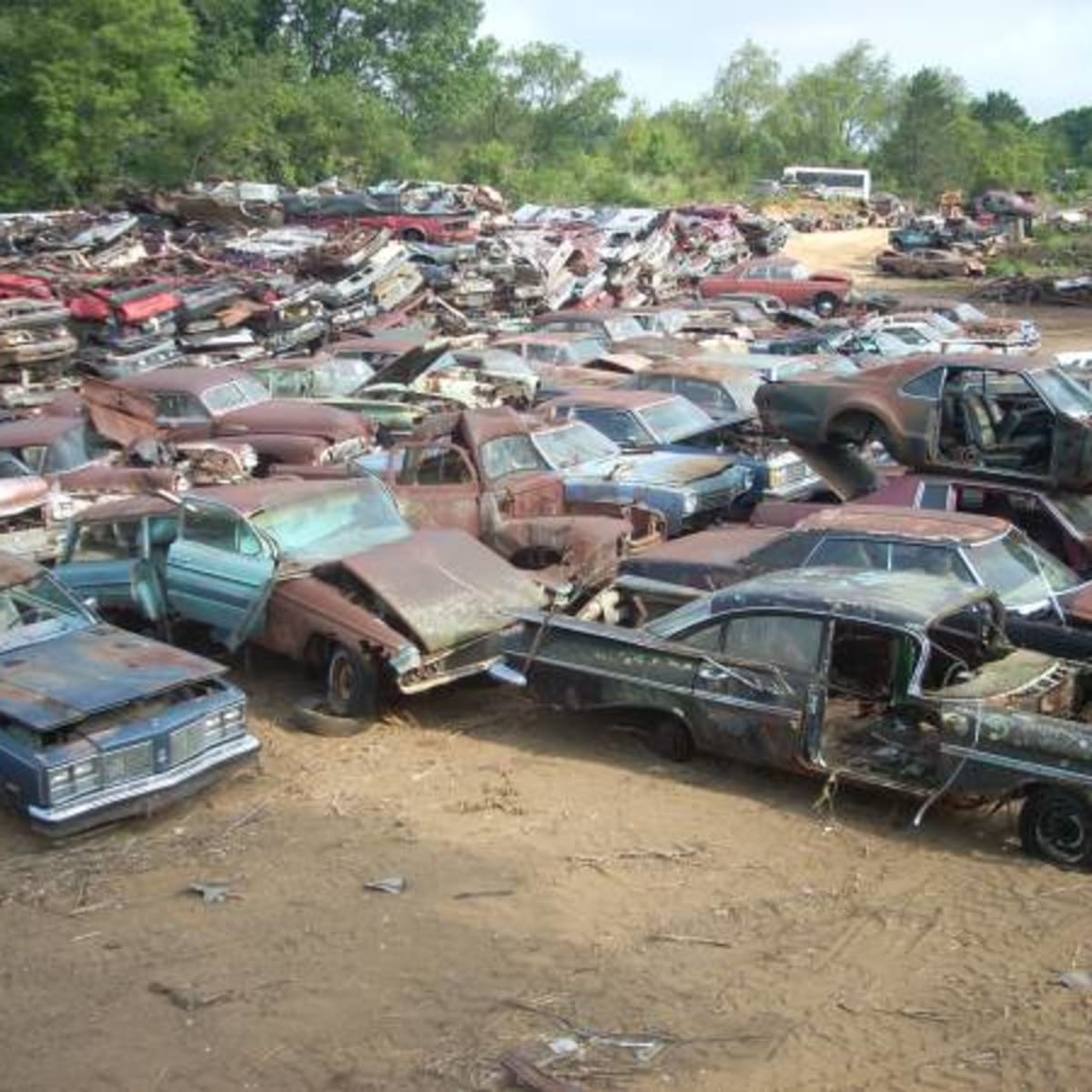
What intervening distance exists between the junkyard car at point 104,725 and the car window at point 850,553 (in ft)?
13.4

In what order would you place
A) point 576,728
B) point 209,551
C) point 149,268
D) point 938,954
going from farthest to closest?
1. point 149,268
2. point 209,551
3. point 576,728
4. point 938,954

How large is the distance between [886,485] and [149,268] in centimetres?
2203

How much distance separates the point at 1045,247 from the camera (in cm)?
5056

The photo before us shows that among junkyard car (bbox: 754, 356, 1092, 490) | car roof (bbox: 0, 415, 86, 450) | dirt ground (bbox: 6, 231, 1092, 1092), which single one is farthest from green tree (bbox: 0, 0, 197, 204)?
dirt ground (bbox: 6, 231, 1092, 1092)

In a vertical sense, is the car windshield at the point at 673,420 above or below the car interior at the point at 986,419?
below

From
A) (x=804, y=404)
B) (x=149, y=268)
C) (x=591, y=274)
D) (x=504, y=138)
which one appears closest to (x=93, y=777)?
(x=804, y=404)

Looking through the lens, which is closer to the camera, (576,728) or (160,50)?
(576,728)

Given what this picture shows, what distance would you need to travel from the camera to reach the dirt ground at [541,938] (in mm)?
6055

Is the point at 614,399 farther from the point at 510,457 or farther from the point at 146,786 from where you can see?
the point at 146,786

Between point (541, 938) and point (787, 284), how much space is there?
29983 millimetres

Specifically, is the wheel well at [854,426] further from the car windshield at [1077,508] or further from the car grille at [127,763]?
the car grille at [127,763]

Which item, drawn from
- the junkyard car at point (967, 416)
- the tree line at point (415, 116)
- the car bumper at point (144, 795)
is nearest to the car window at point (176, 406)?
the junkyard car at point (967, 416)

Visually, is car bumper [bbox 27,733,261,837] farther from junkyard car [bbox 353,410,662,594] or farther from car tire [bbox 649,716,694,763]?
junkyard car [bbox 353,410,662,594]

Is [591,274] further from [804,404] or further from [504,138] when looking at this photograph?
[504,138]
